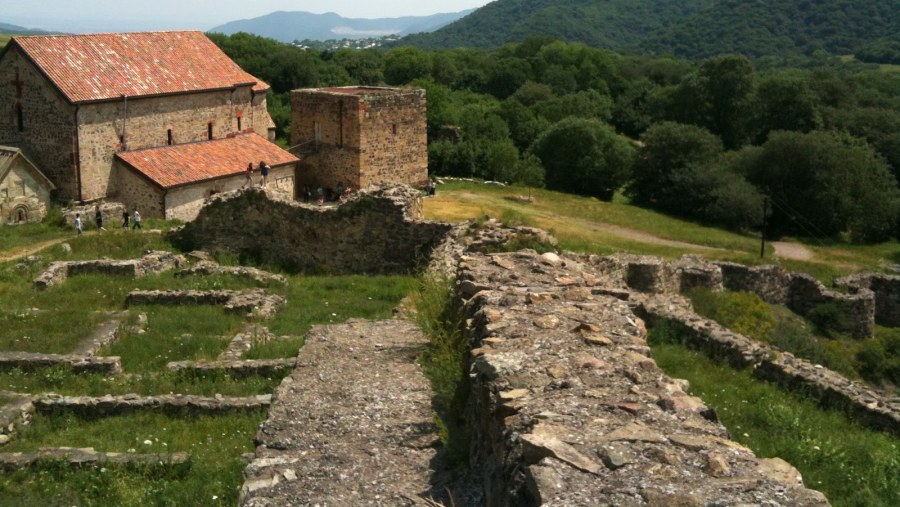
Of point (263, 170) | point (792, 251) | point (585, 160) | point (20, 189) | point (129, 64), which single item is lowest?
point (792, 251)

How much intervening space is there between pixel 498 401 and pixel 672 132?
43.9 m

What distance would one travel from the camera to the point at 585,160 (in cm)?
4600

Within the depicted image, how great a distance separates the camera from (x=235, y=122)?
33.6m

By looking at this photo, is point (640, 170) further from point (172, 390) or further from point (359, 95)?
point (172, 390)

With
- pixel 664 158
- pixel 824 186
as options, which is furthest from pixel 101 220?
pixel 824 186

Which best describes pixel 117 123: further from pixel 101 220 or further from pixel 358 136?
pixel 358 136

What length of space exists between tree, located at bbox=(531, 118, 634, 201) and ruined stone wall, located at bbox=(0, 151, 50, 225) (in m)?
25.6

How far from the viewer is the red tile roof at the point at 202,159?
2805cm

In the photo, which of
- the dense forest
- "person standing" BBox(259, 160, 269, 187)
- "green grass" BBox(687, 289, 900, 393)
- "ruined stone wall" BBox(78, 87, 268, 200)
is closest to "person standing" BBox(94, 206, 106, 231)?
"ruined stone wall" BBox(78, 87, 268, 200)

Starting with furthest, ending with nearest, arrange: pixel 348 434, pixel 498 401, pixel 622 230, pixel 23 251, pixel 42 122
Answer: pixel 622 230 → pixel 42 122 → pixel 23 251 → pixel 348 434 → pixel 498 401

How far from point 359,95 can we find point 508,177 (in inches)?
454

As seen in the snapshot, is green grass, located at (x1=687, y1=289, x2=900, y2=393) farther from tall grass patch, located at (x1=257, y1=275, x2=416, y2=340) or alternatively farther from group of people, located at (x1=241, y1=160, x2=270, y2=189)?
group of people, located at (x1=241, y1=160, x2=270, y2=189)

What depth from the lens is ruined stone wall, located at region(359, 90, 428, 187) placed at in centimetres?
3312

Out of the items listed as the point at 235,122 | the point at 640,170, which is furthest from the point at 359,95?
the point at 640,170
